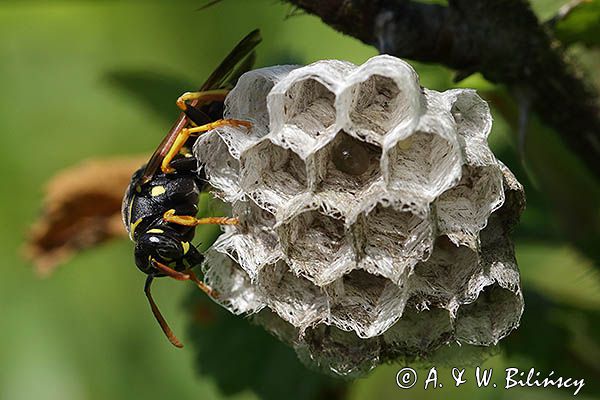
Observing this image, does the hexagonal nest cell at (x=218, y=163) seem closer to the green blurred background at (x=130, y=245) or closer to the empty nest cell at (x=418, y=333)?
the green blurred background at (x=130, y=245)

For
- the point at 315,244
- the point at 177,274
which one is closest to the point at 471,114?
the point at 315,244

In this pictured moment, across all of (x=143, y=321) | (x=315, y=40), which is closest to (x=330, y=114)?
(x=315, y=40)

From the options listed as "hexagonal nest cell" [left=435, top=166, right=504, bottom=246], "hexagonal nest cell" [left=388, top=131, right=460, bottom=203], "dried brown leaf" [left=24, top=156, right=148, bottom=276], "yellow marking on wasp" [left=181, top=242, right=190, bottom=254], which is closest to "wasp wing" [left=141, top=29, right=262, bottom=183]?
"yellow marking on wasp" [left=181, top=242, right=190, bottom=254]

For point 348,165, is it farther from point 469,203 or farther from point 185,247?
point 185,247

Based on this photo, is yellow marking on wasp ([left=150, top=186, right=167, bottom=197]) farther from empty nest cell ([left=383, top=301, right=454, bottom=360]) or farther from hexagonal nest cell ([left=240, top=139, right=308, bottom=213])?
empty nest cell ([left=383, top=301, right=454, bottom=360])

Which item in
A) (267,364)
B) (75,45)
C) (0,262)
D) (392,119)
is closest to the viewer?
(392,119)

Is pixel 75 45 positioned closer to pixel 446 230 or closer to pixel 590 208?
pixel 590 208

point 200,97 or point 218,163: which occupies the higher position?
point 200,97
